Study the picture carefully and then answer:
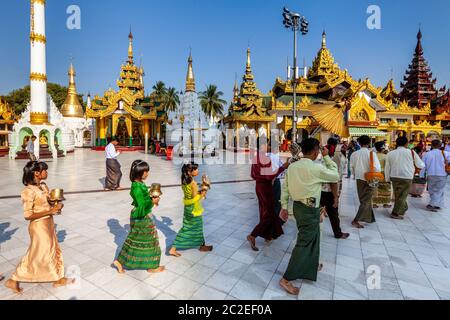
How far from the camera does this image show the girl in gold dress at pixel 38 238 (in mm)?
2600

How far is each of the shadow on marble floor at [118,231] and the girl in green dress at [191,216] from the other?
1111 mm

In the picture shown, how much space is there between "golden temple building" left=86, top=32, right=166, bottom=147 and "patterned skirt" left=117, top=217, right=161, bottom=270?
82.0 ft

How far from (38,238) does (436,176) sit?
27.7ft

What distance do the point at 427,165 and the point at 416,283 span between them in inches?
189


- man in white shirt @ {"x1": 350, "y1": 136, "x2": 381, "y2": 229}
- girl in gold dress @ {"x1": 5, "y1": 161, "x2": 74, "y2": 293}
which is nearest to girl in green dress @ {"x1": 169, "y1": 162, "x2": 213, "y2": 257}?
girl in gold dress @ {"x1": 5, "y1": 161, "x2": 74, "y2": 293}

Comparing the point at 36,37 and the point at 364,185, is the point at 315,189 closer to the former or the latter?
the point at 364,185

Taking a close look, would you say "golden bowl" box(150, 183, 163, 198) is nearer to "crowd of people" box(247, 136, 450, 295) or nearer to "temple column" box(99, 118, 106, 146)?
"crowd of people" box(247, 136, 450, 295)

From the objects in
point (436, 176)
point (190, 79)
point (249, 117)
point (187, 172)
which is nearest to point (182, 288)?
point (187, 172)

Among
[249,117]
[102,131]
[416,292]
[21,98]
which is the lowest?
[416,292]

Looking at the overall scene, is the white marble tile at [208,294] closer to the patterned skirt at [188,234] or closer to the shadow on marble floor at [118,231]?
the patterned skirt at [188,234]

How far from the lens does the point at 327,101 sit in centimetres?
2919

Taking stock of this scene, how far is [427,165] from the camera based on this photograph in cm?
650
